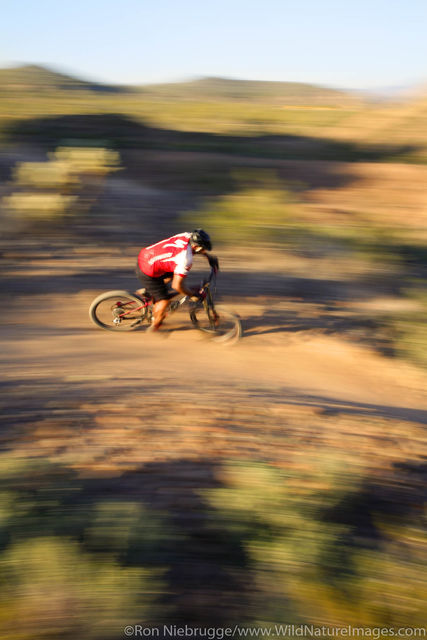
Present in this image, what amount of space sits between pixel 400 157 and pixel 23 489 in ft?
69.2

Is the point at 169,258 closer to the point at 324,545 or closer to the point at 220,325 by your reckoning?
the point at 220,325

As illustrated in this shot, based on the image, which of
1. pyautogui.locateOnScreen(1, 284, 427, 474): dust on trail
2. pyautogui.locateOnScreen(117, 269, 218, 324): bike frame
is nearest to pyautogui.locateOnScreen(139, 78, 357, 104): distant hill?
pyautogui.locateOnScreen(1, 284, 427, 474): dust on trail

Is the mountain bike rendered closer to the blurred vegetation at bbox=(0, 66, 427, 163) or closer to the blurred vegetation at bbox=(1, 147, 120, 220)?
the blurred vegetation at bbox=(1, 147, 120, 220)

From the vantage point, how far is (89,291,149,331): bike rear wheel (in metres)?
7.00

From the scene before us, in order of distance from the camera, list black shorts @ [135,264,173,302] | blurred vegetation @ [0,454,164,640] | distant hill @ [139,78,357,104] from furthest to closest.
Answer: distant hill @ [139,78,357,104]
black shorts @ [135,264,173,302]
blurred vegetation @ [0,454,164,640]

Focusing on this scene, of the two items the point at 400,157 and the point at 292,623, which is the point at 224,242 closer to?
the point at 292,623

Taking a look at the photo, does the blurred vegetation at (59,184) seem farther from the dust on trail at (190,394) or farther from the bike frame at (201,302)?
the bike frame at (201,302)

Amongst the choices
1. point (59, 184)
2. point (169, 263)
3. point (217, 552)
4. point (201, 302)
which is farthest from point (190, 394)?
point (59, 184)

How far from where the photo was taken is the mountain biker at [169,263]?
6.04 m

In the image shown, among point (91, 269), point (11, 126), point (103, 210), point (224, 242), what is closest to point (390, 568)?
point (91, 269)

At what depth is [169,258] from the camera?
20.5 ft

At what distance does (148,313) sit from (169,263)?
3.46 feet

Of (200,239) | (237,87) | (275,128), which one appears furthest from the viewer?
(237,87)

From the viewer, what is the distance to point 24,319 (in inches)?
298
